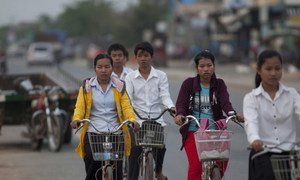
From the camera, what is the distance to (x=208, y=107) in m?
8.99

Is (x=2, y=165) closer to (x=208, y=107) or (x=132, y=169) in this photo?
(x=132, y=169)

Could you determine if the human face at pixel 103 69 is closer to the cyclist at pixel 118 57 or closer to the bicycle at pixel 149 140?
the bicycle at pixel 149 140

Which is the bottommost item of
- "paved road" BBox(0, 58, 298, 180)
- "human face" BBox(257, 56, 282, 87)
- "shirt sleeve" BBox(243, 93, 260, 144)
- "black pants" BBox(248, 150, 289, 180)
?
"paved road" BBox(0, 58, 298, 180)

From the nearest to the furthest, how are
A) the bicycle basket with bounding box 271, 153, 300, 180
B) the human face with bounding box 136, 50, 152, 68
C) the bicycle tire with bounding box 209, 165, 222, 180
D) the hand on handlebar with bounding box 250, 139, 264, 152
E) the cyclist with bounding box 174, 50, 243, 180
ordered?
1. the bicycle basket with bounding box 271, 153, 300, 180
2. the hand on handlebar with bounding box 250, 139, 264, 152
3. the bicycle tire with bounding box 209, 165, 222, 180
4. the cyclist with bounding box 174, 50, 243, 180
5. the human face with bounding box 136, 50, 152, 68

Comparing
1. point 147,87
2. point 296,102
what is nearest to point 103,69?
point 147,87

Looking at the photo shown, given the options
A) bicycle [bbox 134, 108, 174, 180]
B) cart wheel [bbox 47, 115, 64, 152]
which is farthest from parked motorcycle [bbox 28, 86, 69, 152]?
bicycle [bbox 134, 108, 174, 180]

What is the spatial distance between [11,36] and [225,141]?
625 ft

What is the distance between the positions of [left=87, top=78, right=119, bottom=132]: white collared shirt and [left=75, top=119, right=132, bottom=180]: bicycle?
0.30 metres

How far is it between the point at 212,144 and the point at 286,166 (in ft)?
4.68

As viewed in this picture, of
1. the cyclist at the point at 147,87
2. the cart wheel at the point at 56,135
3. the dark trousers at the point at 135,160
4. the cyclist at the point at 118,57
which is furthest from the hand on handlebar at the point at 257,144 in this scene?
the cart wheel at the point at 56,135

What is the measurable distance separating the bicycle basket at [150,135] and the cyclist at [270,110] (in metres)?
2.18

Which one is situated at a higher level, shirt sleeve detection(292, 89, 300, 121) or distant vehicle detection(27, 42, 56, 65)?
distant vehicle detection(27, 42, 56, 65)

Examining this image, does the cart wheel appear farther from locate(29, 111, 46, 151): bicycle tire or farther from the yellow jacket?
the yellow jacket

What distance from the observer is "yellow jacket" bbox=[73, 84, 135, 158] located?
8.80 meters
